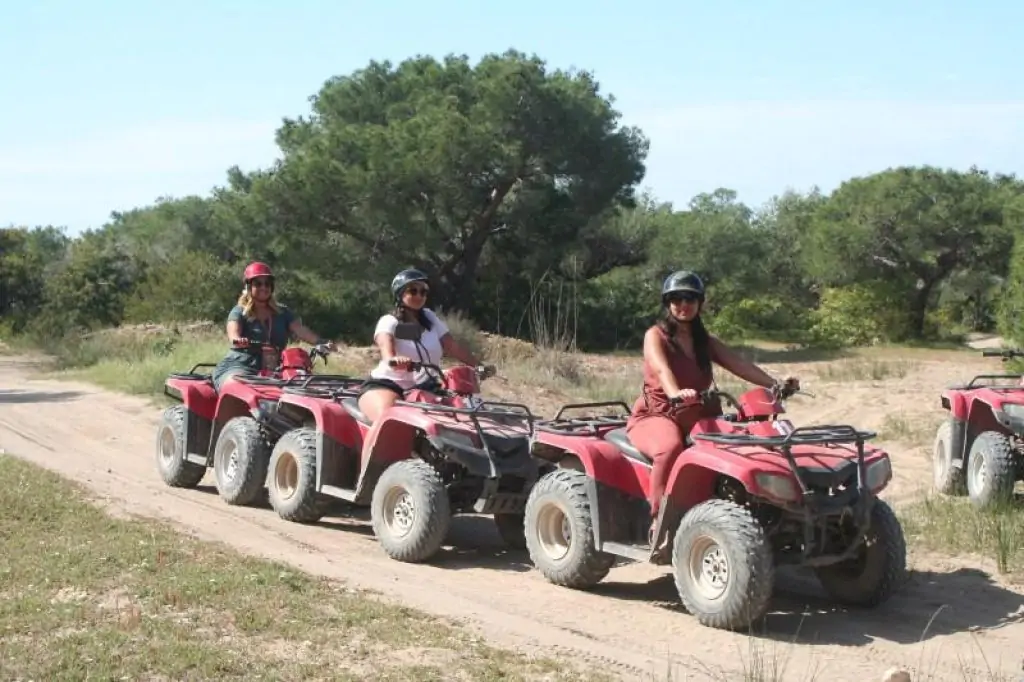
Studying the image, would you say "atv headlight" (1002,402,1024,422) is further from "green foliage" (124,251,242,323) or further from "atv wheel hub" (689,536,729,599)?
"green foliage" (124,251,242,323)

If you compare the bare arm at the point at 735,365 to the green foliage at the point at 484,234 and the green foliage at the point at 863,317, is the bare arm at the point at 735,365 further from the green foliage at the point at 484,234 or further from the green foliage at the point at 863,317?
the green foliage at the point at 863,317

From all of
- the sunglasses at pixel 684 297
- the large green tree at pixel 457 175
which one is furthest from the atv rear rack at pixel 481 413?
the large green tree at pixel 457 175

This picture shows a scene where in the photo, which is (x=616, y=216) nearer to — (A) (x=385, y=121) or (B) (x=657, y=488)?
(A) (x=385, y=121)

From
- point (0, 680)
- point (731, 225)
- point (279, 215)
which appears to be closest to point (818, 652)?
point (0, 680)

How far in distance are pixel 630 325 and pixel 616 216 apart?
348 centimetres

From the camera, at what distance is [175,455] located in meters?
11.5

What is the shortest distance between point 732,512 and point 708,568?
38cm

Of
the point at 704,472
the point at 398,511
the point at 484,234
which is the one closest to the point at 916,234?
the point at 484,234

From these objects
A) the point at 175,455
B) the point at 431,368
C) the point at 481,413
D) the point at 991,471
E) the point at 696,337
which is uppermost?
the point at 696,337

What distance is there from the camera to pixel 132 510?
9.73 meters

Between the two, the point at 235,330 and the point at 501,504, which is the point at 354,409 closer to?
the point at 501,504

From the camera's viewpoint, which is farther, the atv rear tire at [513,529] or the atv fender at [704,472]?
the atv rear tire at [513,529]

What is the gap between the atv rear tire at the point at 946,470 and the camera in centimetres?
1148

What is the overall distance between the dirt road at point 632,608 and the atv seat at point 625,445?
0.85 m
